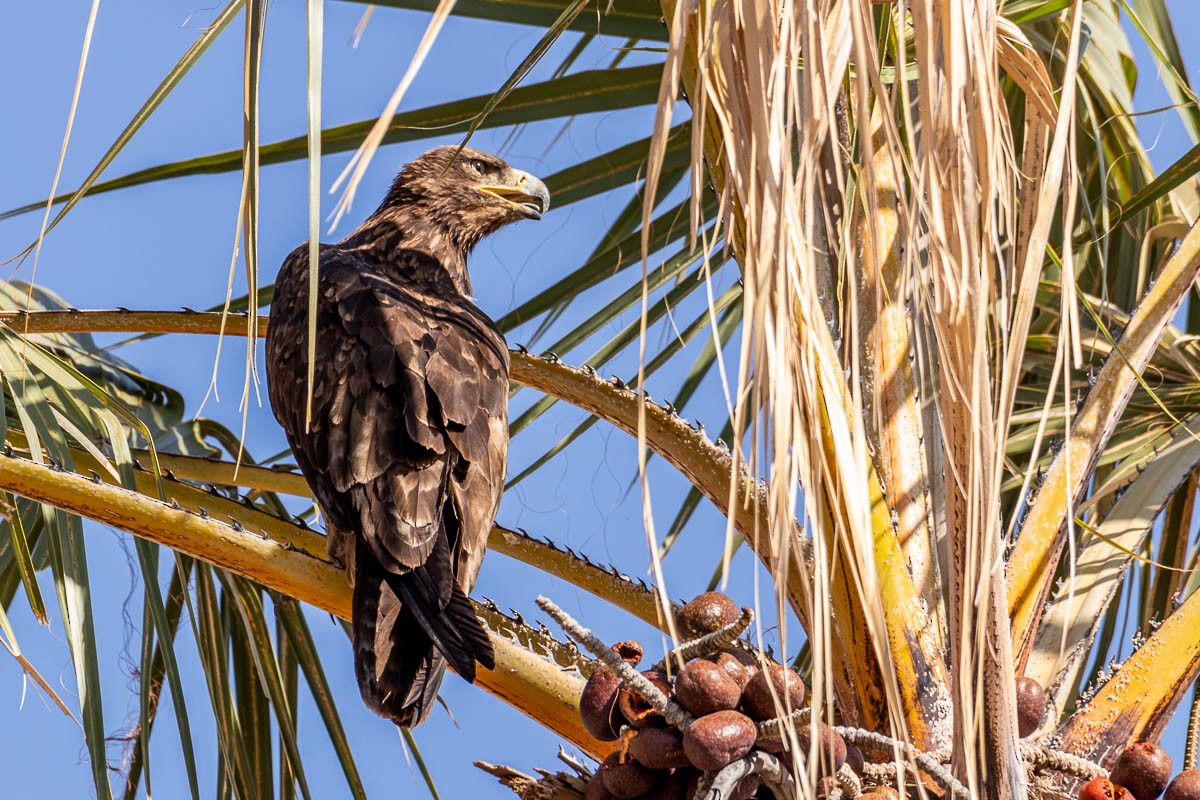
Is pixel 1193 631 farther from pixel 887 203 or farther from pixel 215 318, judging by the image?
pixel 215 318

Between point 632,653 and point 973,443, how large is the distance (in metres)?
0.83

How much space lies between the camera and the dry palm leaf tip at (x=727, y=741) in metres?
1.61

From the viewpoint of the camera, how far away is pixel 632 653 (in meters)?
1.87

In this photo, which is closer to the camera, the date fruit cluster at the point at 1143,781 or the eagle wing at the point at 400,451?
the date fruit cluster at the point at 1143,781

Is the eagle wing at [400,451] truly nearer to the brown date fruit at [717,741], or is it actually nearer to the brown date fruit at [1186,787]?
the brown date fruit at [717,741]

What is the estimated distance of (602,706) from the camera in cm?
177

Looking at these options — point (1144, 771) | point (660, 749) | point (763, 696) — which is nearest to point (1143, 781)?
point (1144, 771)

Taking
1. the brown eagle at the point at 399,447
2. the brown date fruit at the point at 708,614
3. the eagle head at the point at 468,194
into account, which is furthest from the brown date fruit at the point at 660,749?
the eagle head at the point at 468,194

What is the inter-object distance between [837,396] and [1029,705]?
0.93 metres

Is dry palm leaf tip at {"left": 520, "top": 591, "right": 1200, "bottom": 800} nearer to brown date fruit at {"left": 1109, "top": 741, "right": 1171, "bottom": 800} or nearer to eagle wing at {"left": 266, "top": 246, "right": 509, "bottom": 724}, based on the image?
brown date fruit at {"left": 1109, "top": 741, "right": 1171, "bottom": 800}

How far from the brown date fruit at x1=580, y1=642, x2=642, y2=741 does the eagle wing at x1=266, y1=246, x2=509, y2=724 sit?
397mm

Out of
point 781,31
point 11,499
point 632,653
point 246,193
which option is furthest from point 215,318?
point 781,31

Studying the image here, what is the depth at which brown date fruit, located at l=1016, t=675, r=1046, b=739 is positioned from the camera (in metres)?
1.88

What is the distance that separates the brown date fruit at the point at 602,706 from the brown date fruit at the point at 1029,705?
21.6 inches
